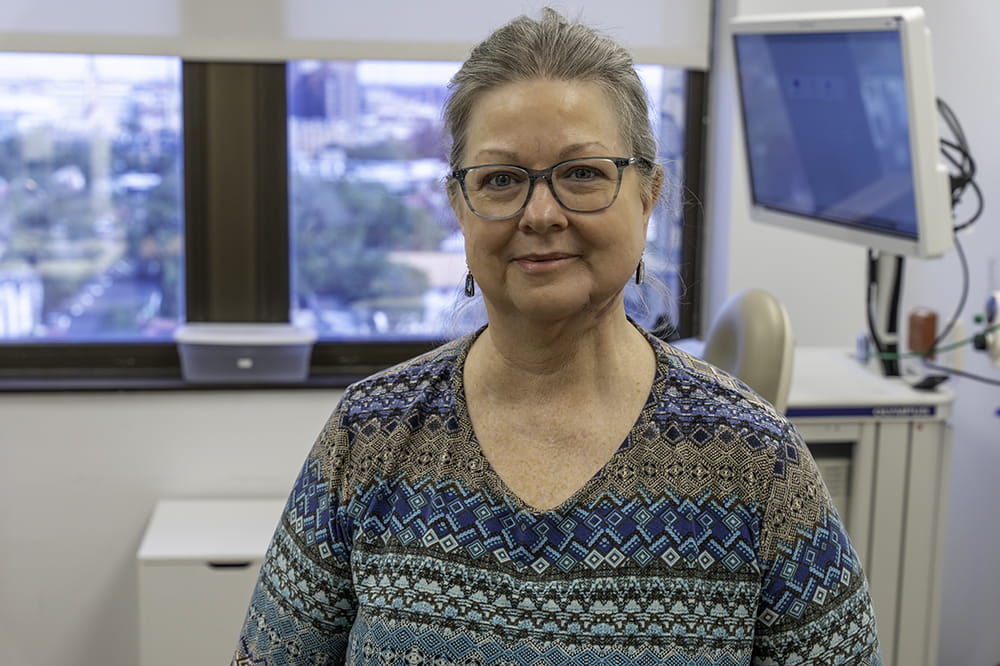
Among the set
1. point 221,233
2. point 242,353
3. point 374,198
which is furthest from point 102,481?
point 374,198

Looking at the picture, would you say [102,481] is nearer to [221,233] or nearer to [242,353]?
[242,353]

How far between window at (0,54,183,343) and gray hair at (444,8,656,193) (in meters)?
2.05

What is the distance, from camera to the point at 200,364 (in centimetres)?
302

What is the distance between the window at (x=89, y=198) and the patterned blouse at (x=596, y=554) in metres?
2.06

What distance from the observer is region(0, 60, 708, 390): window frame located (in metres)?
3.04

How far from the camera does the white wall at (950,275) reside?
2678 mm

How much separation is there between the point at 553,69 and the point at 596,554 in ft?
1.57

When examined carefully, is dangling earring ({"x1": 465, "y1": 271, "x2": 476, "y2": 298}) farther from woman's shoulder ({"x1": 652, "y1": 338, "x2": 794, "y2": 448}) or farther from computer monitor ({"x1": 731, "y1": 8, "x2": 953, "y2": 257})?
computer monitor ({"x1": 731, "y1": 8, "x2": 953, "y2": 257})

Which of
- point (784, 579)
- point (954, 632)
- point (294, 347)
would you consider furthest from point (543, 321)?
point (954, 632)

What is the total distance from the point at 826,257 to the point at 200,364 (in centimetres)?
169

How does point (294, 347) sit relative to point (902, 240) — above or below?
below

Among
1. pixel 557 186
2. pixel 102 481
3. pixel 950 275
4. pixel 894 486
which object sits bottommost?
pixel 102 481

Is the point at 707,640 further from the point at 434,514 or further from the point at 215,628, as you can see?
the point at 215,628

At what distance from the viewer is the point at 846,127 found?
7.79ft
